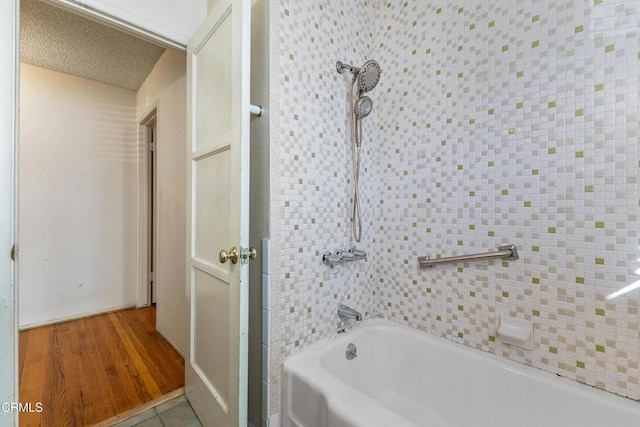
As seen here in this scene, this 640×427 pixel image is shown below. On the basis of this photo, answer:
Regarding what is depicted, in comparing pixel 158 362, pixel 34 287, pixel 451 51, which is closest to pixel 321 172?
pixel 451 51

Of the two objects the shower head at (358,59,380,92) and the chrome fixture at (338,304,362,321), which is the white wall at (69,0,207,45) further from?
the chrome fixture at (338,304,362,321)

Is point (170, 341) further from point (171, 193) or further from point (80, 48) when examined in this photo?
point (80, 48)

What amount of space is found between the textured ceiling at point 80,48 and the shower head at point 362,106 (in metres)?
2.00

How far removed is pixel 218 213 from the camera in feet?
4.20

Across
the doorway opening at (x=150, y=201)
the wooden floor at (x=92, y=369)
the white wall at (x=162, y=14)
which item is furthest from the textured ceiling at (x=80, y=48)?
the wooden floor at (x=92, y=369)

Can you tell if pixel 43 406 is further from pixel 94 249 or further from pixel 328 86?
pixel 328 86

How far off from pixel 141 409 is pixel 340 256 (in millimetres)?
1385

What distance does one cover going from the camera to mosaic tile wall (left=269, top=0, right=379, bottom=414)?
49.6 inches

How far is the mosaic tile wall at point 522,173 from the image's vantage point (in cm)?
101

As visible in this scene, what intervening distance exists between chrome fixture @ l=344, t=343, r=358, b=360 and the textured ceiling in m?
2.76

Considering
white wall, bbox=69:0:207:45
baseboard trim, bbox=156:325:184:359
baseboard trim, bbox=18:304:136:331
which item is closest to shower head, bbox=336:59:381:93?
white wall, bbox=69:0:207:45

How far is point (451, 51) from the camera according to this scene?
1.40m

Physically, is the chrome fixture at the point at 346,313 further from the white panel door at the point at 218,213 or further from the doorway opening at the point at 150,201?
the doorway opening at the point at 150,201

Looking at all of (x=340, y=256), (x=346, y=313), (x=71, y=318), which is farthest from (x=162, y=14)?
(x=71, y=318)
